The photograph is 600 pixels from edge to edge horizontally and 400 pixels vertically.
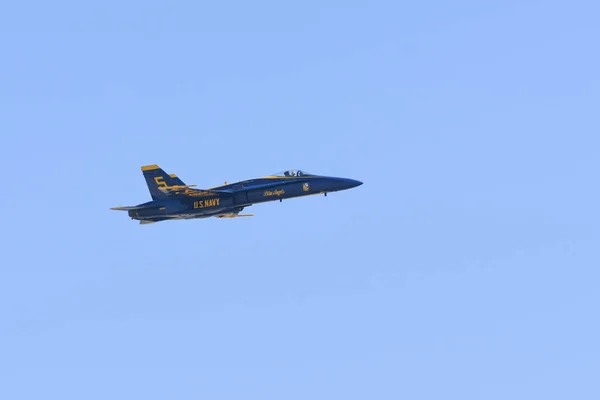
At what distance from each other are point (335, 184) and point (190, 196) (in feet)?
38.9

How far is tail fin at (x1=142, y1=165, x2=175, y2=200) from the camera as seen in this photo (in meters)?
74.1

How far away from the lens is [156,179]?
7450 cm

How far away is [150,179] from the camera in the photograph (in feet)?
245

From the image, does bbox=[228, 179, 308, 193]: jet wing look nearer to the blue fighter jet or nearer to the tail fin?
the blue fighter jet

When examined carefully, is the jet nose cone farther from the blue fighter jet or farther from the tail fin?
the tail fin

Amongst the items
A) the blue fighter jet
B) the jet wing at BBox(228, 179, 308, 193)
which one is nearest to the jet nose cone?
the blue fighter jet

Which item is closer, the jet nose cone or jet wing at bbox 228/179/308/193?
jet wing at bbox 228/179/308/193

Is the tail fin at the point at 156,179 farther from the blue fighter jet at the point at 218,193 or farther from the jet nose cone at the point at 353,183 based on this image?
the jet nose cone at the point at 353,183

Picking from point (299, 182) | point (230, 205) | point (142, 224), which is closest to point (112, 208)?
point (142, 224)

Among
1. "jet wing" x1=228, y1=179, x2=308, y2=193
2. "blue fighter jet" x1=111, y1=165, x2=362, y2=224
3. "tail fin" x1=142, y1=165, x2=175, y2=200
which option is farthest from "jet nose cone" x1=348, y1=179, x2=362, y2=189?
"tail fin" x1=142, y1=165, x2=175, y2=200

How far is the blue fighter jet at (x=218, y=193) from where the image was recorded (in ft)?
241

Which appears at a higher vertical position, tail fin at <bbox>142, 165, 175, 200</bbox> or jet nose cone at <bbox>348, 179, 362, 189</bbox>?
tail fin at <bbox>142, 165, 175, 200</bbox>

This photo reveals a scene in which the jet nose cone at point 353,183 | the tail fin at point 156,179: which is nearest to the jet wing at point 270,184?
the jet nose cone at point 353,183

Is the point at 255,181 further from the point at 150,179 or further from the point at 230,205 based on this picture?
the point at 150,179
